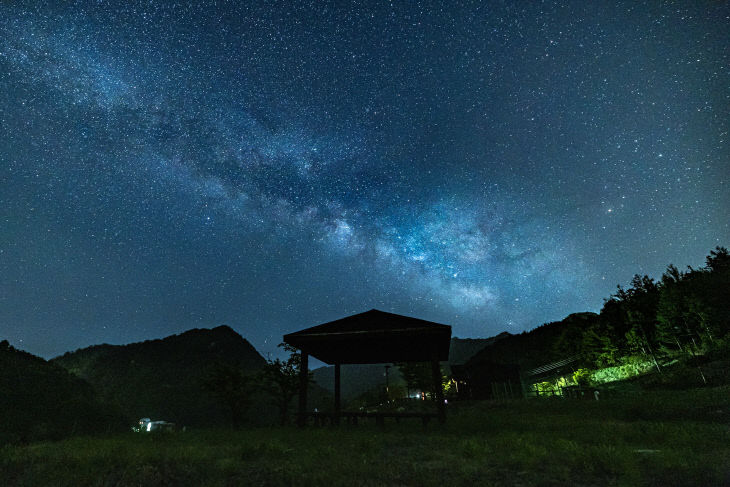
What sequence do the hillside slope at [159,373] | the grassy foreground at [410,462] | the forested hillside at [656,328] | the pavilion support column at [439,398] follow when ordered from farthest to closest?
1. the hillside slope at [159,373]
2. the forested hillside at [656,328]
3. the pavilion support column at [439,398]
4. the grassy foreground at [410,462]

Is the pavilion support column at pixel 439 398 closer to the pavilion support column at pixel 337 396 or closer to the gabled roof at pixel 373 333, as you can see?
the gabled roof at pixel 373 333

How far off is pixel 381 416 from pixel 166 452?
739 cm

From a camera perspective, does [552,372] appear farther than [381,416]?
Yes

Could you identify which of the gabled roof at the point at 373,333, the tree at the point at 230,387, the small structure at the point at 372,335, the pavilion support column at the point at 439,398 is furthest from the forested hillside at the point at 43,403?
the pavilion support column at the point at 439,398

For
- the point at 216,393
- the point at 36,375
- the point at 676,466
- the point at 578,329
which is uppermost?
the point at 578,329

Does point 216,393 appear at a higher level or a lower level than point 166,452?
higher

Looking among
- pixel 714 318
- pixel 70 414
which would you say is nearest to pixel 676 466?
pixel 714 318

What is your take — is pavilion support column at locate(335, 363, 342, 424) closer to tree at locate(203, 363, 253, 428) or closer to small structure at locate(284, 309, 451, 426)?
small structure at locate(284, 309, 451, 426)

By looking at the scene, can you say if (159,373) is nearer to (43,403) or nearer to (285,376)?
(43,403)

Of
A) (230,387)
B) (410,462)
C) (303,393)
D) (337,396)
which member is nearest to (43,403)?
(230,387)

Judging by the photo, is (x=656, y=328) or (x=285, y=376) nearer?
(x=285, y=376)

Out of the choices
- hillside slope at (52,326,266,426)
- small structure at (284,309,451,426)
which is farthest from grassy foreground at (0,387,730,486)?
hillside slope at (52,326,266,426)

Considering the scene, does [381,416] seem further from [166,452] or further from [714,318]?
[714,318]

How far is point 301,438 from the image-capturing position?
9.49 metres
